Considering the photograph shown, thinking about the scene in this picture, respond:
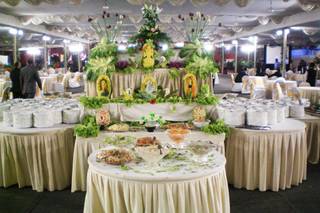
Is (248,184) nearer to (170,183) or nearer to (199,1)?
(170,183)

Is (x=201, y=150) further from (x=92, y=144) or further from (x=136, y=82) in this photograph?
(x=136, y=82)

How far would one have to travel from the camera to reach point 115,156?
2719 millimetres

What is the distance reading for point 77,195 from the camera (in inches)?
157

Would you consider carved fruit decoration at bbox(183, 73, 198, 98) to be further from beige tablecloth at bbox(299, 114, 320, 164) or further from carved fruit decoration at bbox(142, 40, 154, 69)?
beige tablecloth at bbox(299, 114, 320, 164)

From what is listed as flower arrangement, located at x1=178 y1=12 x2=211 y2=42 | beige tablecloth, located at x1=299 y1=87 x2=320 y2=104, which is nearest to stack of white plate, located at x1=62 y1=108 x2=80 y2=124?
flower arrangement, located at x1=178 y1=12 x2=211 y2=42

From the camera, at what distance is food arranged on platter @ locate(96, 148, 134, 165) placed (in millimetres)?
2652

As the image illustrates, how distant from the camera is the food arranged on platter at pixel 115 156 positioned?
265 centimetres

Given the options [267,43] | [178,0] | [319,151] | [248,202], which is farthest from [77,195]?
[267,43]

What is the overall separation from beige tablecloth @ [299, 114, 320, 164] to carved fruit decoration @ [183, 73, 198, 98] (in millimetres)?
2038

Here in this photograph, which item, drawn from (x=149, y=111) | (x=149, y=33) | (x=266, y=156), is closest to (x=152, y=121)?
(x=149, y=111)

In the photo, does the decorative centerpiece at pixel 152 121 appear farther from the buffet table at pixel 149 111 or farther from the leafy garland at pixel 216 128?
the leafy garland at pixel 216 128

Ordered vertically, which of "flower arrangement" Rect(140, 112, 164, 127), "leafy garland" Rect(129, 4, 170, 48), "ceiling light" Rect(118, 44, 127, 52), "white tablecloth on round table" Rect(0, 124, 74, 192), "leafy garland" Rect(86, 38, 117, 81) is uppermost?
"leafy garland" Rect(129, 4, 170, 48)

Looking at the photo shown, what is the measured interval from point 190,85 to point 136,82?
0.69 meters

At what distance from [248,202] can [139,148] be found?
185 centimetres
